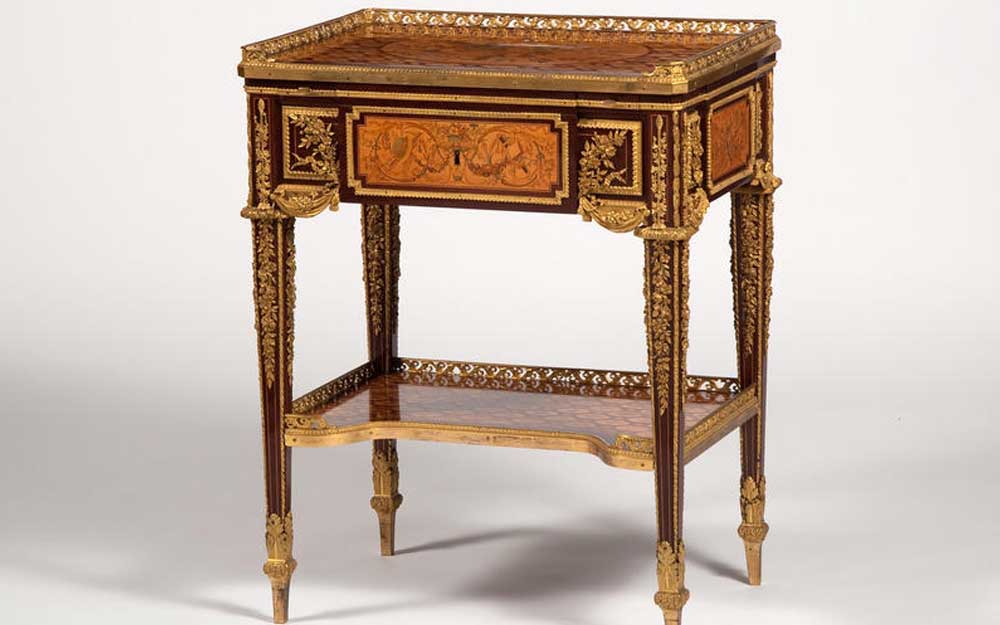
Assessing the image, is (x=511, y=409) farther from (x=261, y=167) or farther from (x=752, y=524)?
(x=261, y=167)

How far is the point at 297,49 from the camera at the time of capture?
8.55 metres

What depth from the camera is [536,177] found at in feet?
26.2

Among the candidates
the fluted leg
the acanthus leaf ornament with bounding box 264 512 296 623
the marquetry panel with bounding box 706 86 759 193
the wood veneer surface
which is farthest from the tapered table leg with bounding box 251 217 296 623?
the marquetry panel with bounding box 706 86 759 193

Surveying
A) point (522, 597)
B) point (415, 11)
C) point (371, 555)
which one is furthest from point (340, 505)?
point (415, 11)

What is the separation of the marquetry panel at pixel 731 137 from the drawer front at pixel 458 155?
47 cm

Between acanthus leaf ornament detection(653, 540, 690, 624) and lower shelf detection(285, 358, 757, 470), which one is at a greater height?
lower shelf detection(285, 358, 757, 470)

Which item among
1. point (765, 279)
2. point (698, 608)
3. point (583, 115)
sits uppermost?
point (583, 115)

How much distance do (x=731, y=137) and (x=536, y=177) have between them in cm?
68

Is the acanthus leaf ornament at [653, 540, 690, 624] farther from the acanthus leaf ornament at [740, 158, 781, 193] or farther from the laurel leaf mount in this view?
the laurel leaf mount

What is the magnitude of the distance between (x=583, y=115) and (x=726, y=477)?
236cm

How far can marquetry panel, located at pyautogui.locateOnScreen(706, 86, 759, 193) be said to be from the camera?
26.7 feet

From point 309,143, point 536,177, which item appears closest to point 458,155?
point 536,177

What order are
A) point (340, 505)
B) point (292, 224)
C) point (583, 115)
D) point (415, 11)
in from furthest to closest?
point (340, 505) < point (415, 11) < point (292, 224) < point (583, 115)
